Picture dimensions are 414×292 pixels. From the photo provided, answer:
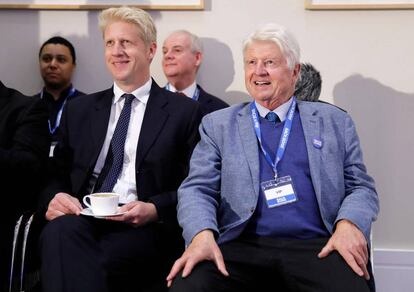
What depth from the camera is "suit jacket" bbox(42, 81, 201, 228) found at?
2508mm

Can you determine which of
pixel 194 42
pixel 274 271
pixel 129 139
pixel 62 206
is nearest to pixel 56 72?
pixel 194 42

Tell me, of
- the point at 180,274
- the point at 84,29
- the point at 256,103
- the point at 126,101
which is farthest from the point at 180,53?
the point at 180,274

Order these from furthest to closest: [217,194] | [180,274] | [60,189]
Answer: [60,189], [217,194], [180,274]

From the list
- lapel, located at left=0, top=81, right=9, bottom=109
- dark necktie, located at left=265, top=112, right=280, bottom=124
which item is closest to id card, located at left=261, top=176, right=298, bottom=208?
dark necktie, located at left=265, top=112, right=280, bottom=124

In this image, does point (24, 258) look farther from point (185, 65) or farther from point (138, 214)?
point (185, 65)

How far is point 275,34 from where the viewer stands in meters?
2.33

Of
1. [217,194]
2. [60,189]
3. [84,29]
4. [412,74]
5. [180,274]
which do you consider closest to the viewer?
[180,274]

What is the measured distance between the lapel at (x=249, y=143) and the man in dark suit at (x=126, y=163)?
0.30 metres

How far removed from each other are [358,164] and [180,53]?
166 centimetres

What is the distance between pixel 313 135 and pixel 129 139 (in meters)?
0.81

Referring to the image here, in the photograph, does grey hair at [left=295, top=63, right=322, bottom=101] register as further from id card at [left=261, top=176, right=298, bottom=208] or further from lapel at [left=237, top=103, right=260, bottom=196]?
id card at [left=261, top=176, right=298, bottom=208]

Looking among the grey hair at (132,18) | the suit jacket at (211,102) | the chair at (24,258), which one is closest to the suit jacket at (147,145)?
the chair at (24,258)

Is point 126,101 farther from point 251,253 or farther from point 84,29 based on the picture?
point 84,29

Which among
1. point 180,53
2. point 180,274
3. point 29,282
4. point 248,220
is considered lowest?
point 29,282
